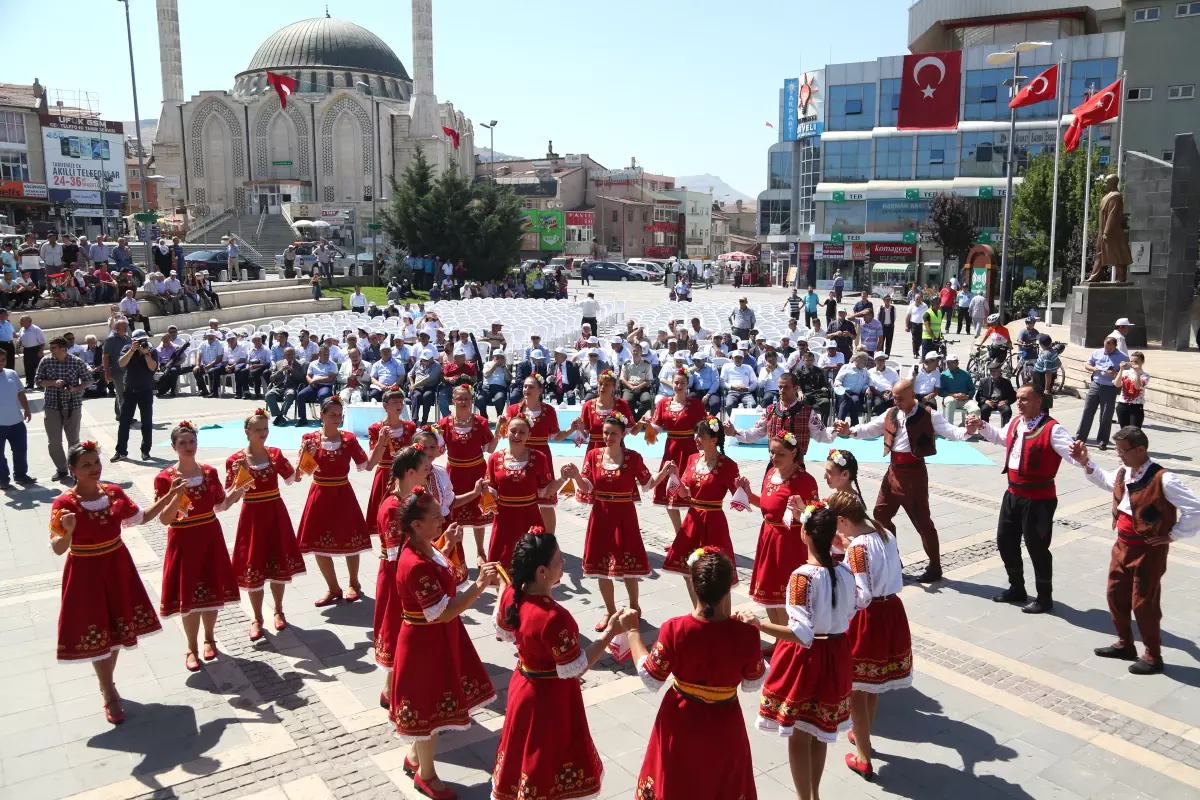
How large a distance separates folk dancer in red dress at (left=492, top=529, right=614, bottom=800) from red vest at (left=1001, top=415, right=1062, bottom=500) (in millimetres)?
4776

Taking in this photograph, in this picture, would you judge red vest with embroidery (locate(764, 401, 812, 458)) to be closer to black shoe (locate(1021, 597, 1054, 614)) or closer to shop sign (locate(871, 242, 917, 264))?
black shoe (locate(1021, 597, 1054, 614))

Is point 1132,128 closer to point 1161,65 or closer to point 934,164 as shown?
point 1161,65

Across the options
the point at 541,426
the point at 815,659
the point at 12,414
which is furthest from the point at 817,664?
the point at 12,414

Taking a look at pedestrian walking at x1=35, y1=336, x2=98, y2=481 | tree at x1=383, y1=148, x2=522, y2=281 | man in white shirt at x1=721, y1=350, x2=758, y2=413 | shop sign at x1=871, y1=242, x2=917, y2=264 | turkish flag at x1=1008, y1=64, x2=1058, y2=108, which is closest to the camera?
pedestrian walking at x1=35, y1=336, x2=98, y2=481

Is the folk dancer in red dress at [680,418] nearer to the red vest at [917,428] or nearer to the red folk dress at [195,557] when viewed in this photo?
the red vest at [917,428]

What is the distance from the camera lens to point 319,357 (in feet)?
54.5

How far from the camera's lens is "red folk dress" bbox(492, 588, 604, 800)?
3.98 metres

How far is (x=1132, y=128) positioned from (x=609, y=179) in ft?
177

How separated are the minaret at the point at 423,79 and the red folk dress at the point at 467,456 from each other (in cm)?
6080

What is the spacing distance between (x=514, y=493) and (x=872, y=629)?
9.95ft

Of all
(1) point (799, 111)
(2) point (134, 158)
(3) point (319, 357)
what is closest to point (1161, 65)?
(1) point (799, 111)

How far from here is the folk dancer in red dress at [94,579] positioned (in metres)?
5.81

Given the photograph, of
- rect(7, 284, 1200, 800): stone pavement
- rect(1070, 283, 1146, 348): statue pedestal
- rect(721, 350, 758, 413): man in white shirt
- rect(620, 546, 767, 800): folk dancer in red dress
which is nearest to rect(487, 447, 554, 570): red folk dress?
rect(7, 284, 1200, 800): stone pavement

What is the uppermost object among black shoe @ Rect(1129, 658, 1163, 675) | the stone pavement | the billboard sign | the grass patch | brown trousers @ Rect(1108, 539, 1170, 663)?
the billboard sign
